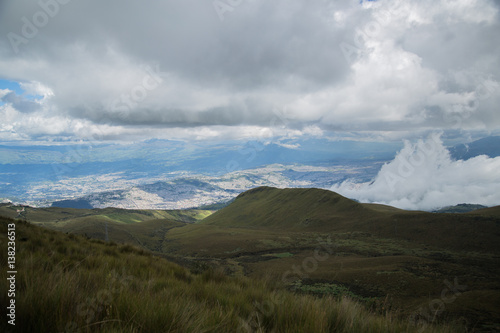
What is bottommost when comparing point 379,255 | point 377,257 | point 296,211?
point 296,211

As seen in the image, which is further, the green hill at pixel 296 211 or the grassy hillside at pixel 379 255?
the green hill at pixel 296 211

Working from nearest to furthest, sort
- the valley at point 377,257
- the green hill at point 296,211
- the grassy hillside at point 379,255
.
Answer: the valley at point 377,257
the grassy hillside at point 379,255
the green hill at point 296,211

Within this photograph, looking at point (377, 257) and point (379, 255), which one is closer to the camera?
point (377, 257)

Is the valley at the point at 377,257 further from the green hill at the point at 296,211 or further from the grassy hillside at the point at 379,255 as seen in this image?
the green hill at the point at 296,211

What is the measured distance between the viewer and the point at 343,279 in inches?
861

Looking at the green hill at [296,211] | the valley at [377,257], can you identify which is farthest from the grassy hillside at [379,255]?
the green hill at [296,211]

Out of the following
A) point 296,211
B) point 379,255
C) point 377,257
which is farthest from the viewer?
point 296,211

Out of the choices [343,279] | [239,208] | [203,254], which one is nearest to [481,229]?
[343,279]

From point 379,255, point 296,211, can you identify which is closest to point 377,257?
point 379,255

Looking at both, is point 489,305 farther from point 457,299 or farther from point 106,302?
point 106,302

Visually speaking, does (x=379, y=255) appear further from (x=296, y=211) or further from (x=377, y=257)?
(x=296, y=211)

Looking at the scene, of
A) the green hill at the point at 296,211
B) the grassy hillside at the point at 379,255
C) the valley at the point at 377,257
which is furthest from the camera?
the green hill at the point at 296,211

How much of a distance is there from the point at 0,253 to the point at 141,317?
140 inches

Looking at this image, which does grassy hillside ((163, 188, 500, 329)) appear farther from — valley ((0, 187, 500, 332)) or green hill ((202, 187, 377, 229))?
green hill ((202, 187, 377, 229))
